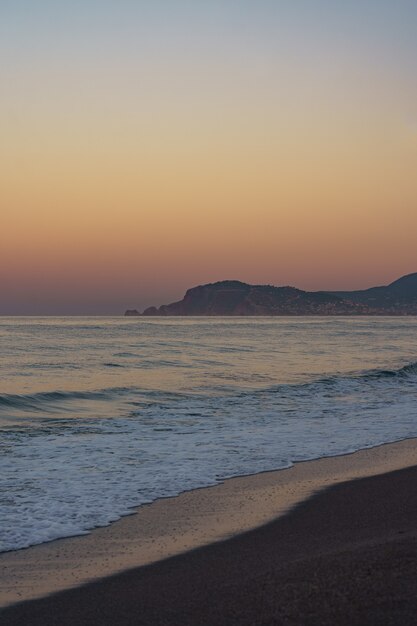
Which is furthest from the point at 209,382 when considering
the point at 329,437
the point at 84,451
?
the point at 84,451

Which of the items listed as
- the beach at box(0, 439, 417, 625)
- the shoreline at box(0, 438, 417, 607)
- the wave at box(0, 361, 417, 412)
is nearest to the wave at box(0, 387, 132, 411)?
the wave at box(0, 361, 417, 412)

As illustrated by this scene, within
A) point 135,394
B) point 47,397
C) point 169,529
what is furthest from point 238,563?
point 135,394

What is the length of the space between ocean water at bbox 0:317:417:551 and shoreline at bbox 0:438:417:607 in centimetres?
29

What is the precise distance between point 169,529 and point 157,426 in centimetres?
766

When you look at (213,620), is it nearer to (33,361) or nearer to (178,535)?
(178,535)

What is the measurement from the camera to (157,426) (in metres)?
14.2

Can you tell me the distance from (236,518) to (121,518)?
1160 mm

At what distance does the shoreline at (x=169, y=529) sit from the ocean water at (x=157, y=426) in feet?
0.96

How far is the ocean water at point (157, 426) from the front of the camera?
8.06 m

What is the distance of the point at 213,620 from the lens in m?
4.09

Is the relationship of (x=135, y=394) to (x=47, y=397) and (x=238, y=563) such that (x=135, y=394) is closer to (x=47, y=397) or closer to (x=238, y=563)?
(x=47, y=397)

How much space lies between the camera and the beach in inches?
163

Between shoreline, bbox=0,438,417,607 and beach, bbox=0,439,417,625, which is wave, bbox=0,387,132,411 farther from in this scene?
beach, bbox=0,439,417,625

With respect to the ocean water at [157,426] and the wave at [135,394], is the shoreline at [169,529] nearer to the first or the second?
the ocean water at [157,426]
